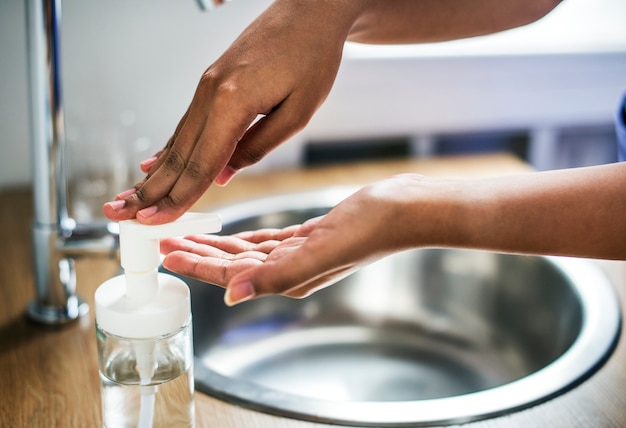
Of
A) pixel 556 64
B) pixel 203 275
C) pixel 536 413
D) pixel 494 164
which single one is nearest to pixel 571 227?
pixel 536 413

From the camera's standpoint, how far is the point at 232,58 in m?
0.65

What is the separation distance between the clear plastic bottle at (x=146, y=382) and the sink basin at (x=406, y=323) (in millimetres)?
213

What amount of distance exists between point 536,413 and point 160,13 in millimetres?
827

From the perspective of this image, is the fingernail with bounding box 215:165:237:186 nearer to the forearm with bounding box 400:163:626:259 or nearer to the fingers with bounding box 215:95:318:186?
the fingers with bounding box 215:95:318:186

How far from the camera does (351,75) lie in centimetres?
127

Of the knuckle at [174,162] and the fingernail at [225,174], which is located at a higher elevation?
the knuckle at [174,162]

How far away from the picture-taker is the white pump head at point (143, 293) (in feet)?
1.73

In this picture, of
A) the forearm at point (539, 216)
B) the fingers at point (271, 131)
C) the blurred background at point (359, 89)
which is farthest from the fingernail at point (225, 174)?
the blurred background at point (359, 89)

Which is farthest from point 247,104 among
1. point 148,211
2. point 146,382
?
point 146,382

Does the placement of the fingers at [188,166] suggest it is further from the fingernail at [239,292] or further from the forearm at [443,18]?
the forearm at [443,18]

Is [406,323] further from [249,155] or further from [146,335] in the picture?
[146,335]

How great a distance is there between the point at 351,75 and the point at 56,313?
677 millimetres

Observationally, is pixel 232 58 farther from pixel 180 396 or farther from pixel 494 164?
pixel 494 164

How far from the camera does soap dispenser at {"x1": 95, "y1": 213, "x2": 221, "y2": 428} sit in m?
0.53
